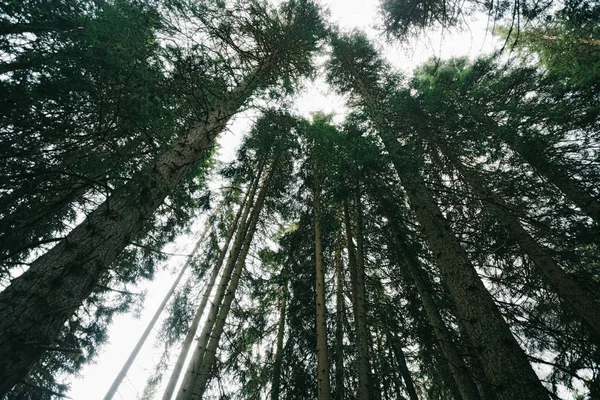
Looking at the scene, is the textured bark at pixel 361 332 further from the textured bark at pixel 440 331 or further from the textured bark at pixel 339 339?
the textured bark at pixel 440 331

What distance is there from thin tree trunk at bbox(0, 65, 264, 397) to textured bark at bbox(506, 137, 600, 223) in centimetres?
852

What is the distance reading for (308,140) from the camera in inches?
387

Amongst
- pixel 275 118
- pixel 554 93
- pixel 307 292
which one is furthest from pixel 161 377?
pixel 554 93

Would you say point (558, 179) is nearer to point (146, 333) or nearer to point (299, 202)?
point (299, 202)

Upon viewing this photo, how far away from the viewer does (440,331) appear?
5.43m

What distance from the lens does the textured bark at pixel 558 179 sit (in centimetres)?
664

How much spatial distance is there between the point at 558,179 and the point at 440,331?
539cm

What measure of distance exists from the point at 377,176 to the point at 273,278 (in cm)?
426

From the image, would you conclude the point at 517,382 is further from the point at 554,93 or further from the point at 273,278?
the point at 554,93

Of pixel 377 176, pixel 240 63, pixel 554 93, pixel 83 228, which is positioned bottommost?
pixel 83 228

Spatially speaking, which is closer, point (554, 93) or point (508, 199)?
point (508, 199)

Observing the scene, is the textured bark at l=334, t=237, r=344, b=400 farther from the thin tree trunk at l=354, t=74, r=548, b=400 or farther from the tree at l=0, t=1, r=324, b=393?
the tree at l=0, t=1, r=324, b=393

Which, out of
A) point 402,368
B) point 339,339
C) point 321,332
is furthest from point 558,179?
point 321,332

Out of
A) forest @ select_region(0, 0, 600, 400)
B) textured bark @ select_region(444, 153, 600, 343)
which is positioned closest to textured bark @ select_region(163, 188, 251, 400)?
forest @ select_region(0, 0, 600, 400)
